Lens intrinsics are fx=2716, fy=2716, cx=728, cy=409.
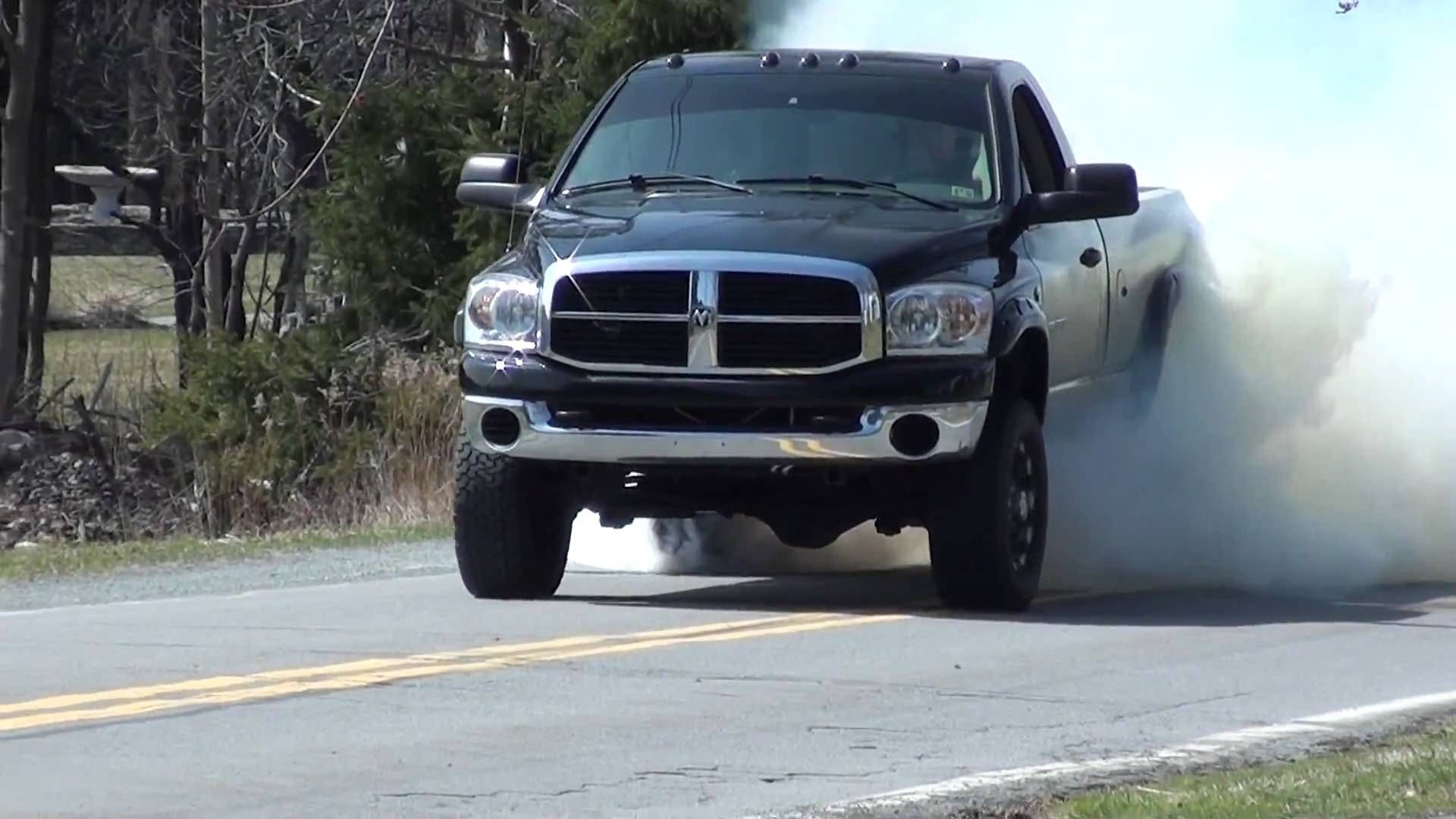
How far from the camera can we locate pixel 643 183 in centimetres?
1077

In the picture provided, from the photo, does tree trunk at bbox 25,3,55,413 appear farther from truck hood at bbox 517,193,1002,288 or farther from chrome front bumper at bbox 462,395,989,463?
chrome front bumper at bbox 462,395,989,463

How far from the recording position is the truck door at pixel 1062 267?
1073 centimetres

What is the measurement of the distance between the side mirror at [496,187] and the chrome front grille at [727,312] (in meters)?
1.33

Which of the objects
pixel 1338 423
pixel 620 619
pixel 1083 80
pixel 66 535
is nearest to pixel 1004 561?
pixel 620 619

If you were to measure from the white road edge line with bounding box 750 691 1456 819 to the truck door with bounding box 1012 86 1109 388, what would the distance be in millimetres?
2698

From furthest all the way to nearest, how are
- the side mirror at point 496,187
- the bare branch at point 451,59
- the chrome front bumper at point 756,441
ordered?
the bare branch at point 451,59
the side mirror at point 496,187
the chrome front bumper at point 756,441

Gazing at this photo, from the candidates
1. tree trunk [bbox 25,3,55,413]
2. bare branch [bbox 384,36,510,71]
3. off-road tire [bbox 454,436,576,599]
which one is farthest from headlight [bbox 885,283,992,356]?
tree trunk [bbox 25,3,55,413]

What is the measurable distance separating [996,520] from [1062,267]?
60.2 inches

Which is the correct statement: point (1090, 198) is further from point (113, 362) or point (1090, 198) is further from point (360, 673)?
point (113, 362)

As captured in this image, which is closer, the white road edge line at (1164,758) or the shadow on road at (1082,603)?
the white road edge line at (1164,758)

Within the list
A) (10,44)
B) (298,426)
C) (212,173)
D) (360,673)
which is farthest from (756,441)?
(212,173)

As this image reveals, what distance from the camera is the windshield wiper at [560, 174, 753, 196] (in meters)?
10.6

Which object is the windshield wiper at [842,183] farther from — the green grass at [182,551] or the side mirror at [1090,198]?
the green grass at [182,551]

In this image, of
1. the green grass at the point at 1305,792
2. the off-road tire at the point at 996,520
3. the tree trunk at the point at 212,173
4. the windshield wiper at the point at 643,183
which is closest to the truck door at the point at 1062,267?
the off-road tire at the point at 996,520
